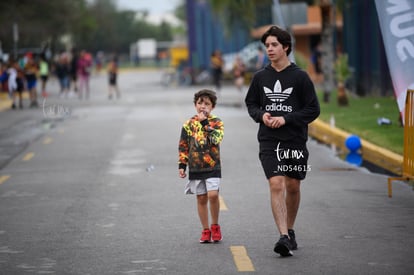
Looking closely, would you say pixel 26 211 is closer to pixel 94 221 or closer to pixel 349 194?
pixel 94 221

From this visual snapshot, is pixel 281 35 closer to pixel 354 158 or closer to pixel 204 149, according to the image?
pixel 204 149

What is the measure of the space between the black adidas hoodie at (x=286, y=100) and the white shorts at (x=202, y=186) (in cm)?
78

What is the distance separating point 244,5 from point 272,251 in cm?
2424

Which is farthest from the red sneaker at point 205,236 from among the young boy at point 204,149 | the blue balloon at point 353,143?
the blue balloon at point 353,143

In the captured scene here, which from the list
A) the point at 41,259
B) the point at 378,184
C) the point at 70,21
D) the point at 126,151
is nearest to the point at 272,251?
the point at 41,259

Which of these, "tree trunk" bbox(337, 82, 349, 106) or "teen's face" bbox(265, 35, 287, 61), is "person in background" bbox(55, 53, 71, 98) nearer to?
"tree trunk" bbox(337, 82, 349, 106)

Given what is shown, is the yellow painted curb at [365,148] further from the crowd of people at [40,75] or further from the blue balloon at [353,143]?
the crowd of people at [40,75]

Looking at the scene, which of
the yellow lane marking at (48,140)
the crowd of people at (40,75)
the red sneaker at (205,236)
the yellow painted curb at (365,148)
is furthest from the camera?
the crowd of people at (40,75)

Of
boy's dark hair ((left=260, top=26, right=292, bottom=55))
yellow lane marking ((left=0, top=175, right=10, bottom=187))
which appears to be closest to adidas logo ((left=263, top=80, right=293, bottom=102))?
boy's dark hair ((left=260, top=26, right=292, bottom=55))

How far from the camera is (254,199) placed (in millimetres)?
12367

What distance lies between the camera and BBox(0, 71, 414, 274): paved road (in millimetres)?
8438

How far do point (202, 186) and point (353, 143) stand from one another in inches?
331

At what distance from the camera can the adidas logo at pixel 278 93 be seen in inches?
337

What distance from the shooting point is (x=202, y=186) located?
9.29m
